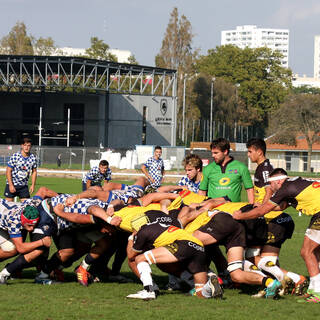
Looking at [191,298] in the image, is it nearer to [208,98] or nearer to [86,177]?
[86,177]

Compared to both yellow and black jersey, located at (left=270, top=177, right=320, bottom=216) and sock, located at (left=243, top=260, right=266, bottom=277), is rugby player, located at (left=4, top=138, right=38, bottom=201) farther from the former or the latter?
yellow and black jersey, located at (left=270, top=177, right=320, bottom=216)

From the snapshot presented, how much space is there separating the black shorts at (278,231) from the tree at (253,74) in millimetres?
82062

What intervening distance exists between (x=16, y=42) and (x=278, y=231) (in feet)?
268

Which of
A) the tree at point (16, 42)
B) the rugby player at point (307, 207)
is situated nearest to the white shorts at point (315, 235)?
the rugby player at point (307, 207)

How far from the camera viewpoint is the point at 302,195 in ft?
29.4

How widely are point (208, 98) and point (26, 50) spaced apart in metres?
25.1

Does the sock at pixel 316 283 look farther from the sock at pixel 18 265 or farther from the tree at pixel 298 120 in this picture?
the tree at pixel 298 120

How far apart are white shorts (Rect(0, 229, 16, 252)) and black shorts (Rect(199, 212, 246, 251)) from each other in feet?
9.52

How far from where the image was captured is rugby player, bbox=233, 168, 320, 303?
8.94m

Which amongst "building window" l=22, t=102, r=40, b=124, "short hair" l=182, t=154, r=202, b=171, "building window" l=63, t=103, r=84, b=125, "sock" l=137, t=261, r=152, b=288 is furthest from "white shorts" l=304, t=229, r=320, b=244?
"building window" l=22, t=102, r=40, b=124

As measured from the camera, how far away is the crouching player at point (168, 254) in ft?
28.6

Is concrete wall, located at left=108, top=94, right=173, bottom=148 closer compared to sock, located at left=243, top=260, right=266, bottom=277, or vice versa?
sock, located at left=243, top=260, right=266, bottom=277

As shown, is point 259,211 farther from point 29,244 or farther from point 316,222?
point 29,244

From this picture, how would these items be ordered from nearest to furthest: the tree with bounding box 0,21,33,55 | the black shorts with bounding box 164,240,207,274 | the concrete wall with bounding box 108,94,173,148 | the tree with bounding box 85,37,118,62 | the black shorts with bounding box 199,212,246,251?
the black shorts with bounding box 164,240,207,274 → the black shorts with bounding box 199,212,246,251 → the concrete wall with bounding box 108,94,173,148 → the tree with bounding box 0,21,33,55 → the tree with bounding box 85,37,118,62
